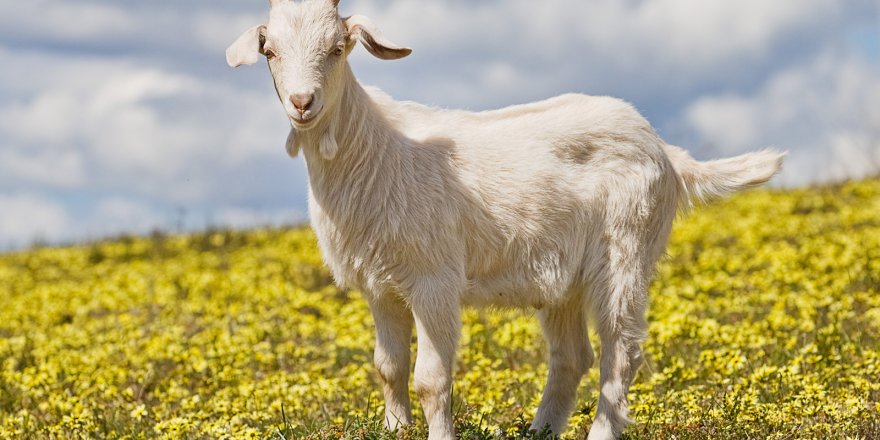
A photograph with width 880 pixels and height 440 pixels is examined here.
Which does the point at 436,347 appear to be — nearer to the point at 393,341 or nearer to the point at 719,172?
the point at 393,341

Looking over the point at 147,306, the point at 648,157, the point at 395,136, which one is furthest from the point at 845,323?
the point at 147,306

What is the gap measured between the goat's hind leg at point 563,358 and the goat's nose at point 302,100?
230cm

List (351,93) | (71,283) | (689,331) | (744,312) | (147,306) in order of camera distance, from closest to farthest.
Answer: (351,93) < (689,331) < (744,312) < (147,306) < (71,283)

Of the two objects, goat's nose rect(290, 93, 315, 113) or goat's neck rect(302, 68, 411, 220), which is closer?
goat's nose rect(290, 93, 315, 113)

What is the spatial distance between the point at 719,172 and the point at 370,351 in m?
3.71

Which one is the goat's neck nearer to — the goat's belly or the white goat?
the white goat

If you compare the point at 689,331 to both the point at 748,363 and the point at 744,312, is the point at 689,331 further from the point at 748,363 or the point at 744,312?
the point at 744,312

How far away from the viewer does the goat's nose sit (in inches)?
200

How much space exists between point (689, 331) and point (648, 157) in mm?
2192

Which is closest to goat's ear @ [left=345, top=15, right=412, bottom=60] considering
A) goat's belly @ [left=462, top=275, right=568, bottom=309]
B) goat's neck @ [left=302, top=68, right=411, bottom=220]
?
goat's neck @ [left=302, top=68, right=411, bottom=220]

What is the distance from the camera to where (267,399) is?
7.28m

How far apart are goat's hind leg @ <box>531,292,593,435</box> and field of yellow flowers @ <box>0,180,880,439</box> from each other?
0.17m

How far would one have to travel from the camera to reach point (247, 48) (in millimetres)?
5398

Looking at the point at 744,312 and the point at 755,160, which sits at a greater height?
the point at 755,160
